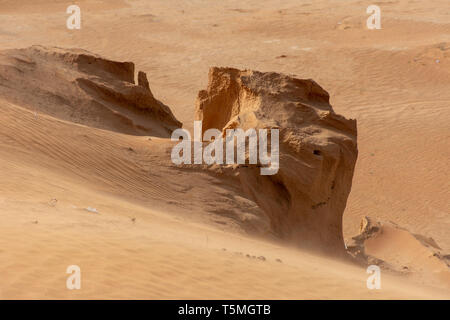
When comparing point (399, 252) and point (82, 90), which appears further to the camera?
point (82, 90)

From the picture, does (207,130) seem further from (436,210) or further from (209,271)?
(436,210)

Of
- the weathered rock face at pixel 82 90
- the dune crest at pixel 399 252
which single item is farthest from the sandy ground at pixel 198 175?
the weathered rock face at pixel 82 90

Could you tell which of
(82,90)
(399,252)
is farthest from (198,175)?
(399,252)

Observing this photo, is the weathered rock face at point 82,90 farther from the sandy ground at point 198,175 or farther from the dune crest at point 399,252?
the dune crest at point 399,252

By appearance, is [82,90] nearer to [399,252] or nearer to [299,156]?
[299,156]

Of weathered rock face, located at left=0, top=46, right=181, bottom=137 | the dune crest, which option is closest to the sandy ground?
the dune crest

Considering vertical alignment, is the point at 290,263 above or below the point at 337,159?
below

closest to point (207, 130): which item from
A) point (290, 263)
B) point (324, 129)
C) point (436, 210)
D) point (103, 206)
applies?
point (324, 129)

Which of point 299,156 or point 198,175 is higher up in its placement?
point 299,156
